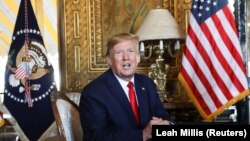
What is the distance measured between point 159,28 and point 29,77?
1.34 meters

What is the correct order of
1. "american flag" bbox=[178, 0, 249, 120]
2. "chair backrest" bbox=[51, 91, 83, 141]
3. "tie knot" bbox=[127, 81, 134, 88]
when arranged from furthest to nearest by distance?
1. "american flag" bbox=[178, 0, 249, 120]
2. "tie knot" bbox=[127, 81, 134, 88]
3. "chair backrest" bbox=[51, 91, 83, 141]

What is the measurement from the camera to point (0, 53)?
3855 millimetres

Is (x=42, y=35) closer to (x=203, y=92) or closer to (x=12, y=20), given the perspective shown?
(x=12, y=20)

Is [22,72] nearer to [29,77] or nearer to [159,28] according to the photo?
[29,77]

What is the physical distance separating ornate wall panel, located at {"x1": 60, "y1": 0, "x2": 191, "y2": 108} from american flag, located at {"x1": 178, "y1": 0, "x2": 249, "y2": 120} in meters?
0.47

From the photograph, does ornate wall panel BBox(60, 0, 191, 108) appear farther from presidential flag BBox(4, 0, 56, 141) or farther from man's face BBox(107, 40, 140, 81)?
man's face BBox(107, 40, 140, 81)

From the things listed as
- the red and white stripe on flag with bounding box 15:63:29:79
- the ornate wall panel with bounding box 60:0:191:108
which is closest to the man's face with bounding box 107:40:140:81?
the ornate wall panel with bounding box 60:0:191:108

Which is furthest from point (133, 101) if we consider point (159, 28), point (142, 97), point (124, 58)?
point (159, 28)

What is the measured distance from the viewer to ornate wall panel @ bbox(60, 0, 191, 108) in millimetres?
3684

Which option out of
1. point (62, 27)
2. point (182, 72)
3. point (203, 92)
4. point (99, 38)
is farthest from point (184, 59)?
point (62, 27)

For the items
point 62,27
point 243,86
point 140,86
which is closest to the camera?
point 140,86

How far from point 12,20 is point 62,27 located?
1.81ft

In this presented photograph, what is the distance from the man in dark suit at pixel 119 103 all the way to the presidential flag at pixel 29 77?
1639 mm

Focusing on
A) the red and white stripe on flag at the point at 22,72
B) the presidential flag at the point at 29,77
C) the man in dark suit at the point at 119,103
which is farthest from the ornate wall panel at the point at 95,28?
the man in dark suit at the point at 119,103
